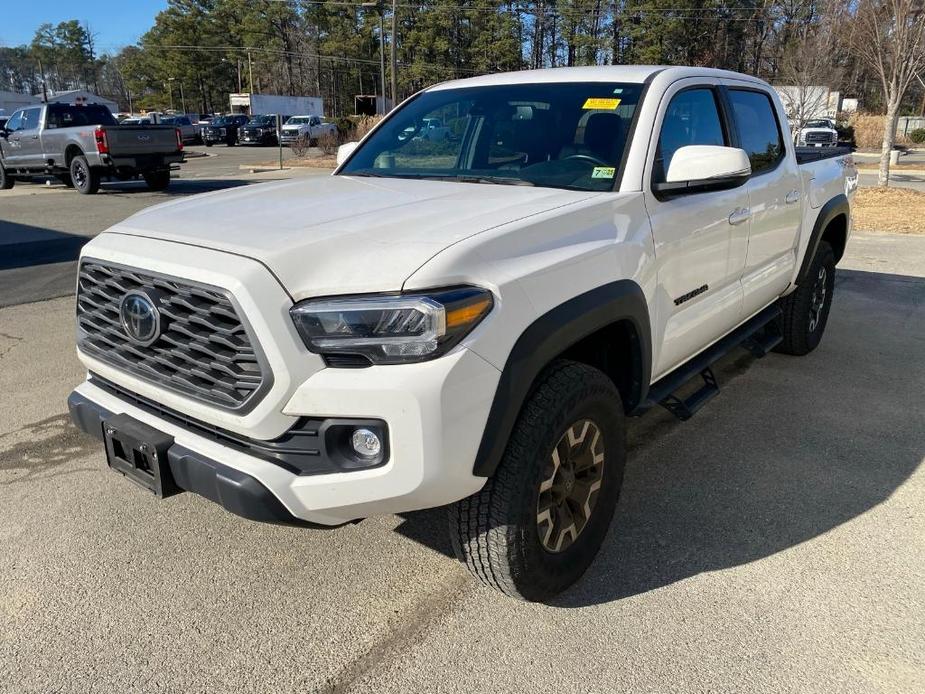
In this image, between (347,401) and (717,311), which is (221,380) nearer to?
(347,401)

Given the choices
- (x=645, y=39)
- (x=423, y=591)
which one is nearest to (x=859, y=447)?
(x=423, y=591)

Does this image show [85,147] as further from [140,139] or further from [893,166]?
[893,166]

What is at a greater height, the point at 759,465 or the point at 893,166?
the point at 893,166

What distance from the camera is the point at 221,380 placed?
220 centimetres

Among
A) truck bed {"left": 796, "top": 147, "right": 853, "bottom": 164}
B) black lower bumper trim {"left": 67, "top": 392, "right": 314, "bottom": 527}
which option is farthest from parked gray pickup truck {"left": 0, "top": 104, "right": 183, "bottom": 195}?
black lower bumper trim {"left": 67, "top": 392, "right": 314, "bottom": 527}

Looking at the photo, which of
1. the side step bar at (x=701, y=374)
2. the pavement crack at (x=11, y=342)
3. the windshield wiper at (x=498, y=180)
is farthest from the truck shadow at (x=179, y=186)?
the windshield wiper at (x=498, y=180)

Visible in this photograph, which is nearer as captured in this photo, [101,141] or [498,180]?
[498,180]

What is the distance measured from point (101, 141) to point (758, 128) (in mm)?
14360

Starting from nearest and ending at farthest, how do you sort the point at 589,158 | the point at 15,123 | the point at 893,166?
the point at 589,158 → the point at 15,123 → the point at 893,166

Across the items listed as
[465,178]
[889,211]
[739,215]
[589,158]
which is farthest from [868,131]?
[465,178]

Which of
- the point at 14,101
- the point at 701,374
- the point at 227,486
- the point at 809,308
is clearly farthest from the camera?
the point at 14,101

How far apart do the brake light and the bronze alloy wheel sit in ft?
49.8

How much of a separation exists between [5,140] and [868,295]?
1856cm

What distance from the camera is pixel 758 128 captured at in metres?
4.27
